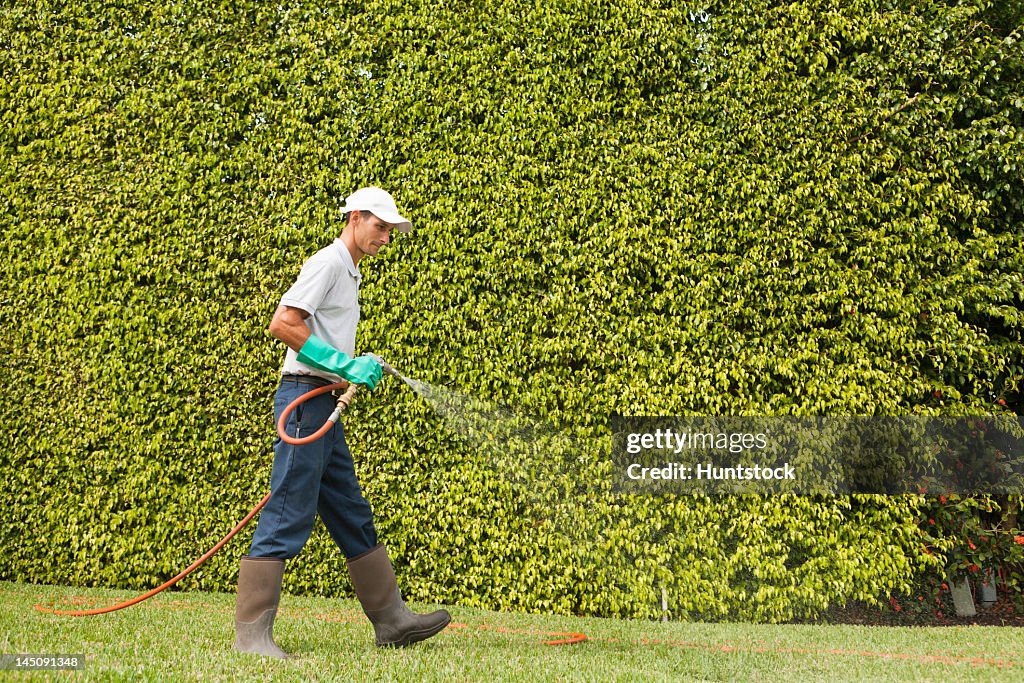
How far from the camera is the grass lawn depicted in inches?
114

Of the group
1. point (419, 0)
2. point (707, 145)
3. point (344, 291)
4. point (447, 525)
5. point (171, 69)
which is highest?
point (419, 0)

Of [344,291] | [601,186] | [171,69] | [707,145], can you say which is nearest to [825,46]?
[707,145]

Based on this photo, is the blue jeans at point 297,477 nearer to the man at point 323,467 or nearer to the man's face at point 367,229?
the man at point 323,467

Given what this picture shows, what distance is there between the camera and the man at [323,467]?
3156mm

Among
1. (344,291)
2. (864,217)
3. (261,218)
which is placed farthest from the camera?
(261,218)

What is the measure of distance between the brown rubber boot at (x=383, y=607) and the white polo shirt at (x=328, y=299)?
83 centimetres

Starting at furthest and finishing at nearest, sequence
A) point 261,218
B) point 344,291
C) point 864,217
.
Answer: point 261,218, point 864,217, point 344,291

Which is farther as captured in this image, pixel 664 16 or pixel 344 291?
pixel 664 16

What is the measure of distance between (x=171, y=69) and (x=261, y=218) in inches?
54.1

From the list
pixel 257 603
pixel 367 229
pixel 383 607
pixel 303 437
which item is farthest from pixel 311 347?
pixel 383 607

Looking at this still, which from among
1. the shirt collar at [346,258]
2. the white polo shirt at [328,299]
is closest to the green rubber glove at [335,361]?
the white polo shirt at [328,299]

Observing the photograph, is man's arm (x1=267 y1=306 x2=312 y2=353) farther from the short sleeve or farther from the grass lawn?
the grass lawn

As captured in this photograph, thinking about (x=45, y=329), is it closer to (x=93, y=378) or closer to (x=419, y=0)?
(x=93, y=378)

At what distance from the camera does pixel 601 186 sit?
5.08 meters
